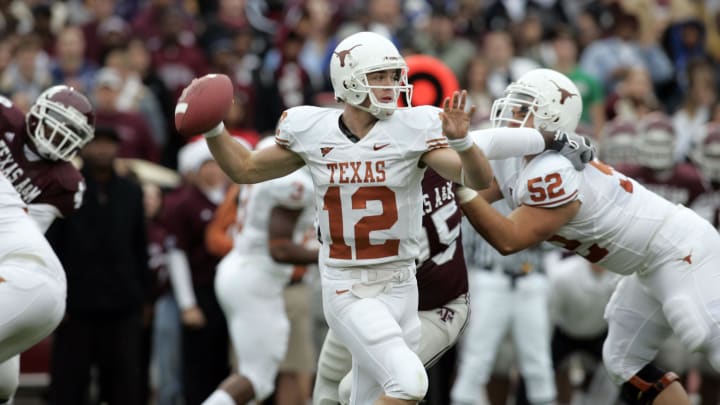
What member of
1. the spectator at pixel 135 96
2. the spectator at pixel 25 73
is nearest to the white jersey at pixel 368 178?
the spectator at pixel 135 96

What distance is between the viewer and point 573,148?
612 cm

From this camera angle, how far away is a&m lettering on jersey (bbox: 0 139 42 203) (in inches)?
253

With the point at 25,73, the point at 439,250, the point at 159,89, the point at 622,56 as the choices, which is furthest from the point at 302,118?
the point at 622,56

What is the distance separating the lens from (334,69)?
18.9 feet

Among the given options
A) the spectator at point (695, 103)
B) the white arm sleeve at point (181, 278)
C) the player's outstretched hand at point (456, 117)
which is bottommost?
the white arm sleeve at point (181, 278)

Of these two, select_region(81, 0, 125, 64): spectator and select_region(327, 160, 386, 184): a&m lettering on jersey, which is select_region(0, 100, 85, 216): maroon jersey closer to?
select_region(327, 160, 386, 184): a&m lettering on jersey

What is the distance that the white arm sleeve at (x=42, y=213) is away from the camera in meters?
6.51

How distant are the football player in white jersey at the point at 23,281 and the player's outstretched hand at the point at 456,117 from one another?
6.48ft

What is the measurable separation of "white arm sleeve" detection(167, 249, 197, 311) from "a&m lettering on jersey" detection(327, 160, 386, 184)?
3617 mm

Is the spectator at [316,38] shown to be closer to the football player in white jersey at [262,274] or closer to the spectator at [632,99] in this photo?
the spectator at [632,99]

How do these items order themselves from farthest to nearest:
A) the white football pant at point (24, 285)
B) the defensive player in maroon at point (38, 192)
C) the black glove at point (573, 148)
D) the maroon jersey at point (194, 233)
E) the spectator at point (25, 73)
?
the spectator at point (25, 73), the maroon jersey at point (194, 233), the black glove at point (573, 148), the defensive player in maroon at point (38, 192), the white football pant at point (24, 285)

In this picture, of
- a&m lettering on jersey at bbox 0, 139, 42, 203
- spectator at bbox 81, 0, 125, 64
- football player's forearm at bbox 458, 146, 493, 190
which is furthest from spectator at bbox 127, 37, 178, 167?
football player's forearm at bbox 458, 146, 493, 190

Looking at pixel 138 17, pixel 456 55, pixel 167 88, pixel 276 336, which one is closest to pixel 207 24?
pixel 138 17

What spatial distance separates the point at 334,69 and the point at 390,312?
1.08 metres
